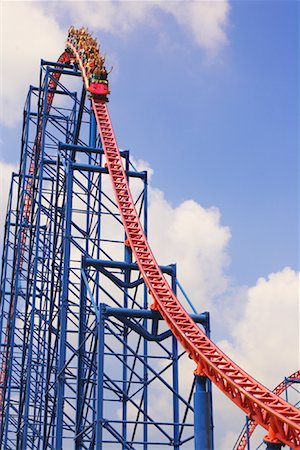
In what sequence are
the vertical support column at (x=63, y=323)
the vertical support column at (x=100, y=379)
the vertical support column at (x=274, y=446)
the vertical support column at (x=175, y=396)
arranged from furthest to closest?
the vertical support column at (x=63, y=323) < the vertical support column at (x=175, y=396) < the vertical support column at (x=100, y=379) < the vertical support column at (x=274, y=446)

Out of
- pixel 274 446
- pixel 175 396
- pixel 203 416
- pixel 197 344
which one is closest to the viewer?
pixel 274 446

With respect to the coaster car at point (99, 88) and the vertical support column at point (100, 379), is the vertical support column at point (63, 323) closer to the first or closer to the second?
the vertical support column at point (100, 379)

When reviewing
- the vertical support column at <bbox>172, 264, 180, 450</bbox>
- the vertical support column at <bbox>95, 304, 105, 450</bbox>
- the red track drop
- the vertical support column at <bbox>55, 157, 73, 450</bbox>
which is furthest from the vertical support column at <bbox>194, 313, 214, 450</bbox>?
the vertical support column at <bbox>55, 157, 73, 450</bbox>

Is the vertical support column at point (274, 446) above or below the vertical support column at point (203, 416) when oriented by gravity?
below

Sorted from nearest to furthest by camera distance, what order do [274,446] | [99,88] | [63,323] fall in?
[274,446], [63,323], [99,88]

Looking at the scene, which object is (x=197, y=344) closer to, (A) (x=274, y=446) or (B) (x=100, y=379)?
(B) (x=100, y=379)

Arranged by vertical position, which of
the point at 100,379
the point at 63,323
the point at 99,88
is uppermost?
the point at 99,88

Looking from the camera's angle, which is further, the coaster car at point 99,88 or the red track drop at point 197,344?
the coaster car at point 99,88

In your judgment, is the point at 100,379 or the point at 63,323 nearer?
the point at 100,379

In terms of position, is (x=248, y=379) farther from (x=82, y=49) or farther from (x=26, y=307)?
(x=82, y=49)

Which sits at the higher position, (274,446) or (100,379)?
(100,379)

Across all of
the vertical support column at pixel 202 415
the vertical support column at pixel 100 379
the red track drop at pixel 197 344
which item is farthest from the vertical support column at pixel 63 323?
the vertical support column at pixel 202 415

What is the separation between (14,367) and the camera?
1026 inches

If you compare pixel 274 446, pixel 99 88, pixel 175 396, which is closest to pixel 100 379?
pixel 175 396
